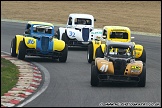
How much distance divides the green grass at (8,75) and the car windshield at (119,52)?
9.59 ft

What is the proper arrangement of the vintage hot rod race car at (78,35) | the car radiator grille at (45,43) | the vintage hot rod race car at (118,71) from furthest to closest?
1. the vintage hot rod race car at (78,35)
2. the car radiator grille at (45,43)
3. the vintage hot rod race car at (118,71)

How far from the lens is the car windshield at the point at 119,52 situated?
56.1ft

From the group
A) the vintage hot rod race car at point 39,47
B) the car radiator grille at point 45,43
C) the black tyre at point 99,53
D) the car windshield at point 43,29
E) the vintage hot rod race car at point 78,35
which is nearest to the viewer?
the black tyre at point 99,53

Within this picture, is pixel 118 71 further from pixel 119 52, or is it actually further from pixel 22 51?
pixel 22 51

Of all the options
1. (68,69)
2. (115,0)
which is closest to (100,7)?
(115,0)

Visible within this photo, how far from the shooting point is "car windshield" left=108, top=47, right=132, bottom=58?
56.1 ft

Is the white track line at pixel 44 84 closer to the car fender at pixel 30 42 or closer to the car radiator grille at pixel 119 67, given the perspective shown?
the car fender at pixel 30 42

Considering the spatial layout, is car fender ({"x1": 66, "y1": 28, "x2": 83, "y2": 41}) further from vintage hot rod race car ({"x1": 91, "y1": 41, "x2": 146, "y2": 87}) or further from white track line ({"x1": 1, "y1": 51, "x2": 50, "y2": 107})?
vintage hot rod race car ({"x1": 91, "y1": 41, "x2": 146, "y2": 87})

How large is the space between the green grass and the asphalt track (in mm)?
1027

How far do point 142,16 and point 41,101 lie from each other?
3922cm

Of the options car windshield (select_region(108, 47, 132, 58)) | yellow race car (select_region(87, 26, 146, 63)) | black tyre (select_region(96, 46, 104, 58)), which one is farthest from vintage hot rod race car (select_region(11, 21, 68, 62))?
car windshield (select_region(108, 47, 132, 58))

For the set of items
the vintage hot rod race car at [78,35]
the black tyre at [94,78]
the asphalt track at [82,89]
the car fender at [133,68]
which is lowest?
the asphalt track at [82,89]

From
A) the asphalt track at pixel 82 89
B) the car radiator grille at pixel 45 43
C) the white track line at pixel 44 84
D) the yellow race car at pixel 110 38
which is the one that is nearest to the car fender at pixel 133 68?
the asphalt track at pixel 82 89

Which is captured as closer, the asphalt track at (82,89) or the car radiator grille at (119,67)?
the asphalt track at (82,89)
